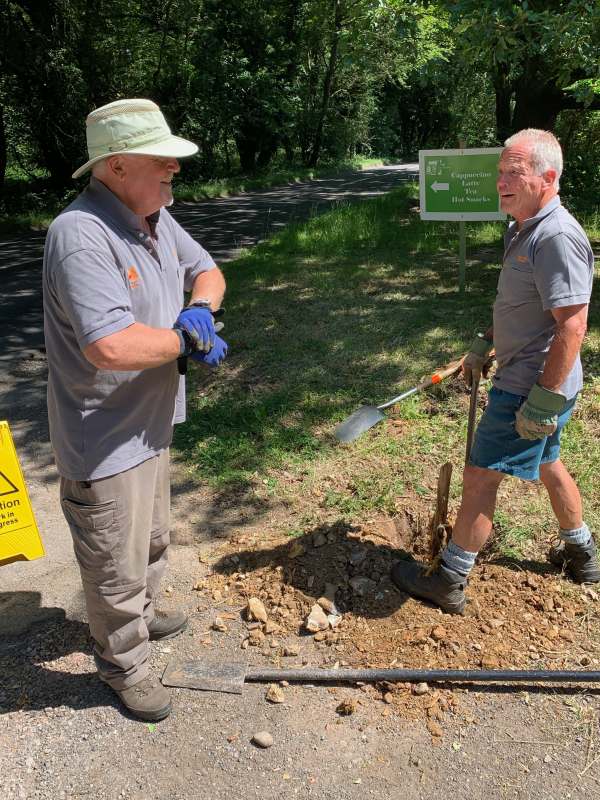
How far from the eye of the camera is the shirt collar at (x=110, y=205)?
7.05ft

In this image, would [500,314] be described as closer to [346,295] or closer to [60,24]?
[346,295]

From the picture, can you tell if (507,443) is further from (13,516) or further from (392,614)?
(13,516)

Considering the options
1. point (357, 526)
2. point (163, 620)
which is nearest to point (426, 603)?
point (357, 526)

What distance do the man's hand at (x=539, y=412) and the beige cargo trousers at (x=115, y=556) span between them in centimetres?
143

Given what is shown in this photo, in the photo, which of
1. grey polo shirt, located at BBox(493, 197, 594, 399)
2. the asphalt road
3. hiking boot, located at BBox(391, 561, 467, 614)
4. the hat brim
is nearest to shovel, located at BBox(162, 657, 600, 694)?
hiking boot, located at BBox(391, 561, 467, 614)

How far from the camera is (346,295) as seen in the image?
7.68m

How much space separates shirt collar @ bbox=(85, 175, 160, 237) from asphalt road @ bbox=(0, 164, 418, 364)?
4.93 m

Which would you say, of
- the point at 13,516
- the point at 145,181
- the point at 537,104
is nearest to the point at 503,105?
the point at 537,104

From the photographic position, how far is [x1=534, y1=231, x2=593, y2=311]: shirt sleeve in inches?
93.5

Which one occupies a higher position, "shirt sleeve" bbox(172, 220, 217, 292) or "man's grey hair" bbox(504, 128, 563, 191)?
"man's grey hair" bbox(504, 128, 563, 191)

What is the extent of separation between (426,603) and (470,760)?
2.57ft

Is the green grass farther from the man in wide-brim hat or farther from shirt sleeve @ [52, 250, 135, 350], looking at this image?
shirt sleeve @ [52, 250, 135, 350]

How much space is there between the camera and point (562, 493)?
2.94 metres

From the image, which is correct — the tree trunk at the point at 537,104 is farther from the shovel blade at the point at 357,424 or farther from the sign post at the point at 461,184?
the shovel blade at the point at 357,424
